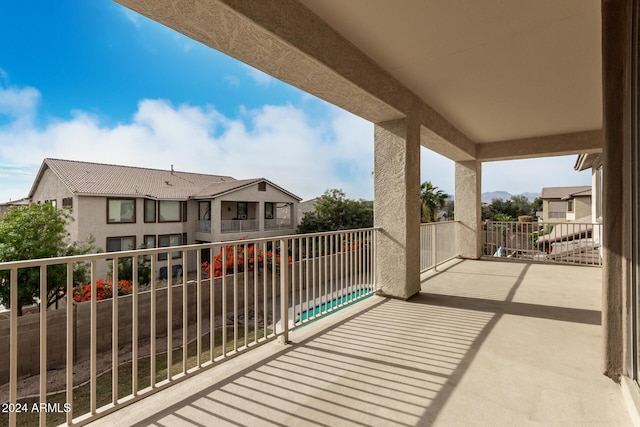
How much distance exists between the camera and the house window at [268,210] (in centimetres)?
1744

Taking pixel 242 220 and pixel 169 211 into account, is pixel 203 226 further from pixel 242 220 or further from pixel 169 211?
pixel 242 220

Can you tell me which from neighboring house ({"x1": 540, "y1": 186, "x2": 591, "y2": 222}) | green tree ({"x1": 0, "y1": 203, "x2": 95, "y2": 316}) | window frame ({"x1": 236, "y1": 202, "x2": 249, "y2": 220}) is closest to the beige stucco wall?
green tree ({"x1": 0, "y1": 203, "x2": 95, "y2": 316})

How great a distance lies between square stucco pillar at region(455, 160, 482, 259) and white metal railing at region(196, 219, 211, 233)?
1174cm

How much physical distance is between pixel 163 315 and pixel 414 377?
211 inches

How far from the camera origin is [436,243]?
17.9 ft

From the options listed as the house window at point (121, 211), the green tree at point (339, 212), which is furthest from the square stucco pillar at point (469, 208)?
the green tree at point (339, 212)

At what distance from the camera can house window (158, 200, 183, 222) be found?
14109 mm

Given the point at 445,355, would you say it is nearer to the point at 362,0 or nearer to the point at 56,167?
the point at 362,0

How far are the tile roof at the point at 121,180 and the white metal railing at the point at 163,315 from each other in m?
6.76

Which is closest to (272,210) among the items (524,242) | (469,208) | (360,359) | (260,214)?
(260,214)

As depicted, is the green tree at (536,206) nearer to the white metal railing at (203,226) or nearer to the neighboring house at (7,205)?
the white metal railing at (203,226)

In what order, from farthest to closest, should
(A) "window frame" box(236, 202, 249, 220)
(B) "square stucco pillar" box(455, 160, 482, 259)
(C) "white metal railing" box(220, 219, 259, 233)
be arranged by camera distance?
(A) "window frame" box(236, 202, 249, 220), (C) "white metal railing" box(220, 219, 259, 233), (B) "square stucco pillar" box(455, 160, 482, 259)

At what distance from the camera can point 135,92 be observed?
2981 centimetres

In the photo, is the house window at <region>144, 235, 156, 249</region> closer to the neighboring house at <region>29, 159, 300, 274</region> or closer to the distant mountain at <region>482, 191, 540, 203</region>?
the neighboring house at <region>29, 159, 300, 274</region>
